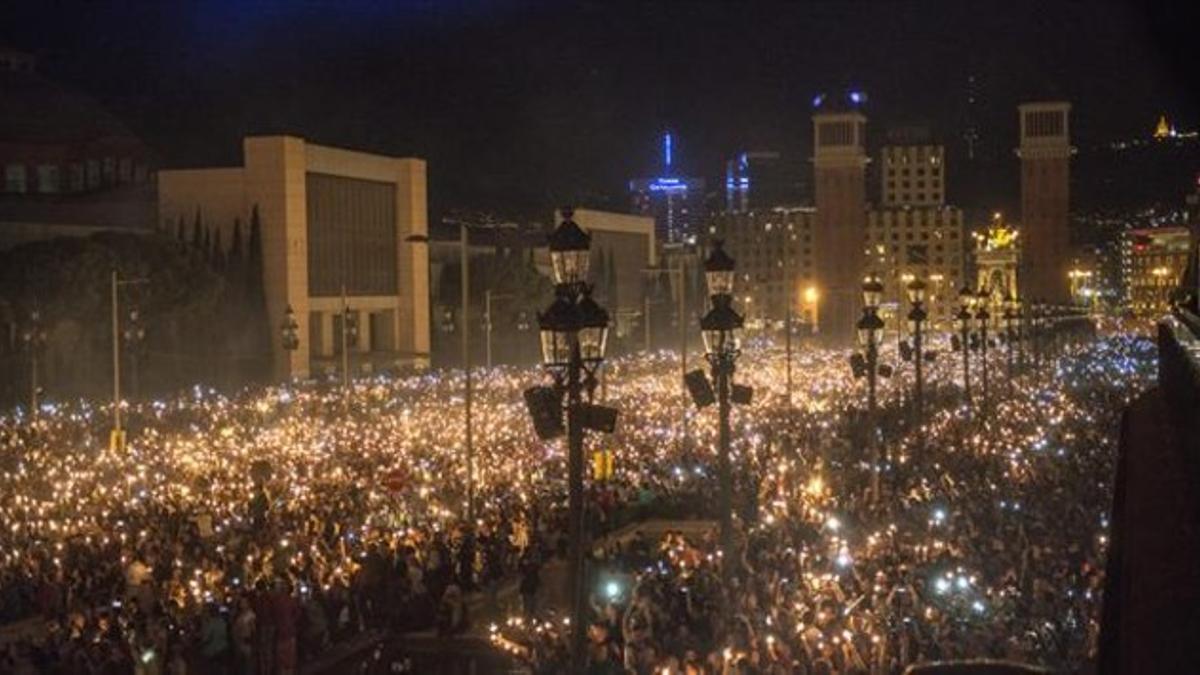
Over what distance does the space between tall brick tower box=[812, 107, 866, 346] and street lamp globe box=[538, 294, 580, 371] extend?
128 m

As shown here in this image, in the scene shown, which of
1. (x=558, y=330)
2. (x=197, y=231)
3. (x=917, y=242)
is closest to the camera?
(x=558, y=330)

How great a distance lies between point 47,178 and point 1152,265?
118786mm

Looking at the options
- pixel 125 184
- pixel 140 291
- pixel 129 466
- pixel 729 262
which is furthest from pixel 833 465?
pixel 125 184

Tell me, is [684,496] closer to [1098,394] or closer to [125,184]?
[1098,394]

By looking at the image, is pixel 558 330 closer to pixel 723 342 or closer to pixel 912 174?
pixel 723 342

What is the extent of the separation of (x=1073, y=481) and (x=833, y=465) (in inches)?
298

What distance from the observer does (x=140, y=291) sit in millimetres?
54062

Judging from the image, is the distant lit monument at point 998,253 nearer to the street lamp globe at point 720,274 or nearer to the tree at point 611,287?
the tree at point 611,287

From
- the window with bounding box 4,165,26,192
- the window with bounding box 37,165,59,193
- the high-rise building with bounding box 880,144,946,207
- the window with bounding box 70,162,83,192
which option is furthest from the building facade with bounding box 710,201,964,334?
the window with bounding box 4,165,26,192

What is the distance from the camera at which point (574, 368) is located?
11234 millimetres

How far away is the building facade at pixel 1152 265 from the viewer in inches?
5018

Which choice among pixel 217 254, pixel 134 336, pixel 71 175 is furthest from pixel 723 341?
pixel 71 175

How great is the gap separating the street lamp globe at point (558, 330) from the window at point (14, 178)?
6869 centimetres

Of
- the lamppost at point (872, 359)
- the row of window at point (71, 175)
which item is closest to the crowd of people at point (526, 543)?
the lamppost at point (872, 359)
